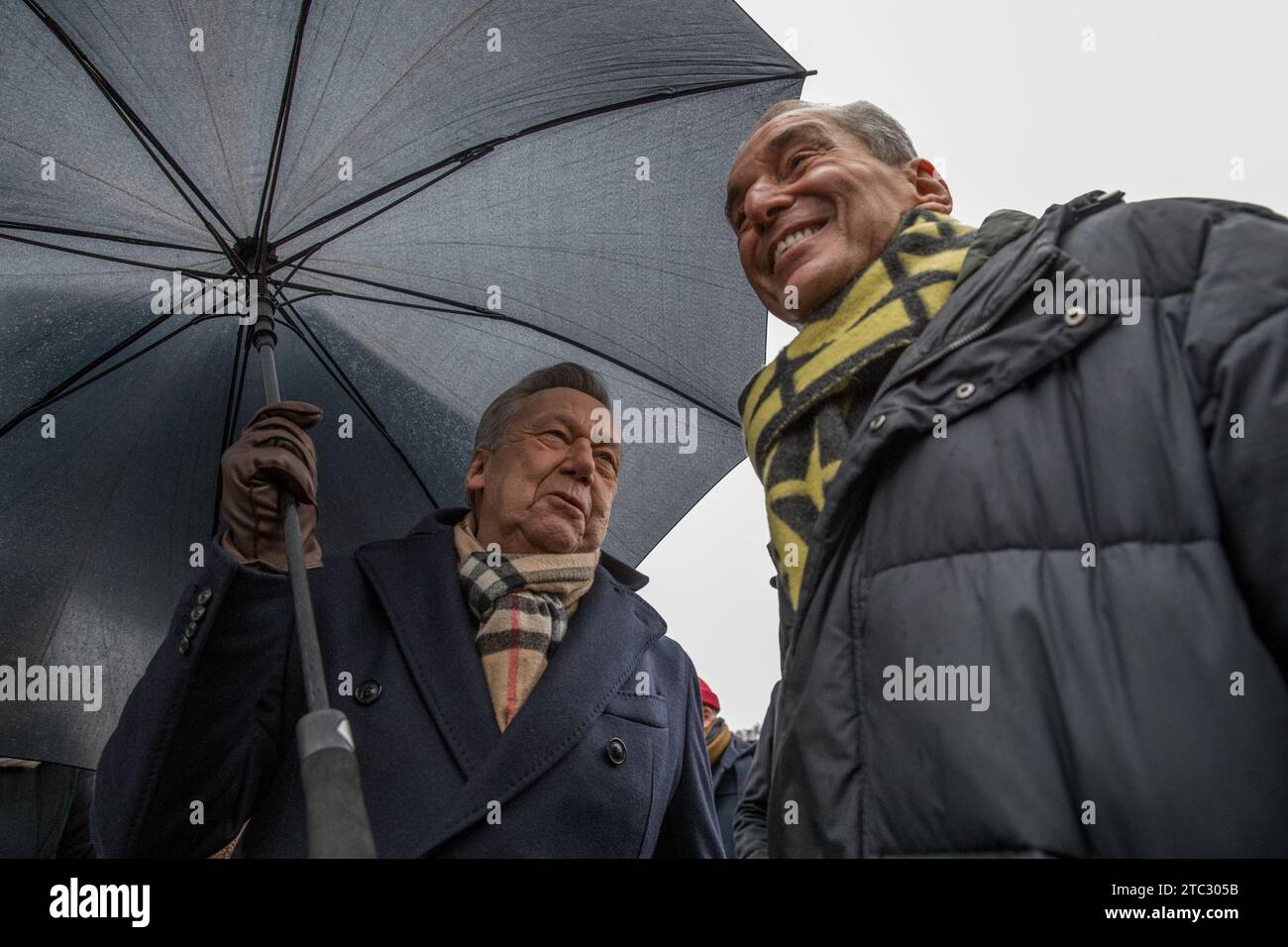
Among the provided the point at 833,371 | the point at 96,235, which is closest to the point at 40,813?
the point at 96,235

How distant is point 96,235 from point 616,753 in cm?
191

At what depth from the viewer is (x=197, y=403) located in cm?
318

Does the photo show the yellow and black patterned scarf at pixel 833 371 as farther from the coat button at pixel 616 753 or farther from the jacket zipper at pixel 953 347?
the coat button at pixel 616 753

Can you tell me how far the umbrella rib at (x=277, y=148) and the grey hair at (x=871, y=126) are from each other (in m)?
1.18

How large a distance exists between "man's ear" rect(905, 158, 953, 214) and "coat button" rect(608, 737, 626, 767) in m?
1.42

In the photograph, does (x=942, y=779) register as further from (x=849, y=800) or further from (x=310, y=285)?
(x=310, y=285)

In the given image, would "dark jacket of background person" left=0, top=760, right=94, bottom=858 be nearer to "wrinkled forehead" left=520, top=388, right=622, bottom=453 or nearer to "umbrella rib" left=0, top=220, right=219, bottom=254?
"umbrella rib" left=0, top=220, right=219, bottom=254

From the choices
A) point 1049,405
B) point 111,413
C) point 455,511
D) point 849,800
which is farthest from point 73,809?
point 1049,405

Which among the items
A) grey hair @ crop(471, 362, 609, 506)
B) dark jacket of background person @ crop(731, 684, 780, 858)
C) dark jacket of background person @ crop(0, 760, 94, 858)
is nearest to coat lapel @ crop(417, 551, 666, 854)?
dark jacket of background person @ crop(731, 684, 780, 858)

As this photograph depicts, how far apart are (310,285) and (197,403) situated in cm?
48

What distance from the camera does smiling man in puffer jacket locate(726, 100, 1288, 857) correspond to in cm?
133

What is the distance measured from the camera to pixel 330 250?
3.14 meters

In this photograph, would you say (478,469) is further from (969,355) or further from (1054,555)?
(1054,555)

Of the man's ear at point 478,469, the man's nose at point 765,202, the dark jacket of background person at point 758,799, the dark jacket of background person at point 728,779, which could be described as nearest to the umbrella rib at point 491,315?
the man's ear at point 478,469
